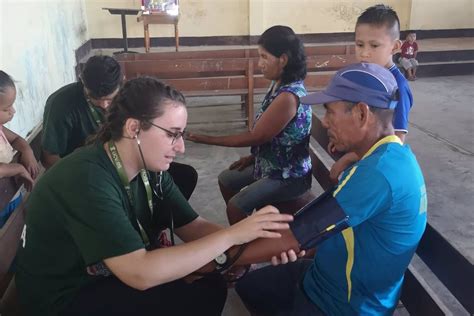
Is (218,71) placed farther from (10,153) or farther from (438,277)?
(438,277)

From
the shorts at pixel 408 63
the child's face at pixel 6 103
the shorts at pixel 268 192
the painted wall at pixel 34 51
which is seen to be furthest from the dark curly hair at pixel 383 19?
the shorts at pixel 408 63

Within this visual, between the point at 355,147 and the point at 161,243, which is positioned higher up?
the point at 355,147

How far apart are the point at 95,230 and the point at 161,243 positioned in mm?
640

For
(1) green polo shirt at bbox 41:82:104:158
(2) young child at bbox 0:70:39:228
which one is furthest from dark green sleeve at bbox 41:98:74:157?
(2) young child at bbox 0:70:39:228

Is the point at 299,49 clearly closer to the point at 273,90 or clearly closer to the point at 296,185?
the point at 273,90

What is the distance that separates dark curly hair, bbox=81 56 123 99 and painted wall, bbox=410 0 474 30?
8.57m

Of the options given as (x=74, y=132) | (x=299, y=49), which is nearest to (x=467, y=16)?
(x=299, y=49)

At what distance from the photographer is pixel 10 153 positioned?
2395mm

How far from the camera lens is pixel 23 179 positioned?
2244 millimetres

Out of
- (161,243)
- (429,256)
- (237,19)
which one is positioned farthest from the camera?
(237,19)

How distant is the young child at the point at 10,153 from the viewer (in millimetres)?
2143

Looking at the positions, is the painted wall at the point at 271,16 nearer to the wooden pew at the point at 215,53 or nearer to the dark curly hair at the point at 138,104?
the wooden pew at the point at 215,53

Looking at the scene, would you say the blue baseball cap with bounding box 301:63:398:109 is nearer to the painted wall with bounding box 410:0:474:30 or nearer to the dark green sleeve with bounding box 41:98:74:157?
the dark green sleeve with bounding box 41:98:74:157

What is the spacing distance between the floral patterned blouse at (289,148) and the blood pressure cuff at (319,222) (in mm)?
1002
